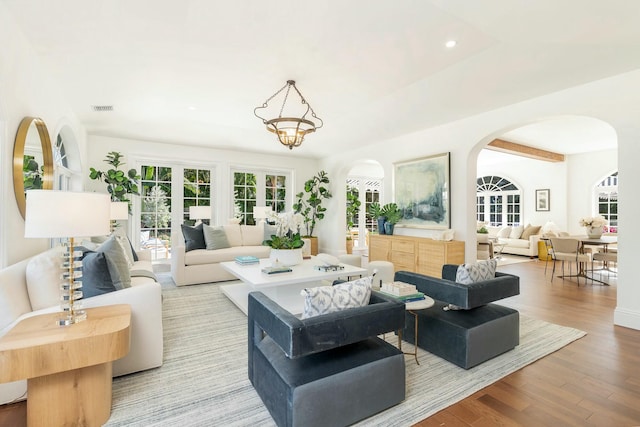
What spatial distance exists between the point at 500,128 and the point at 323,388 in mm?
4311

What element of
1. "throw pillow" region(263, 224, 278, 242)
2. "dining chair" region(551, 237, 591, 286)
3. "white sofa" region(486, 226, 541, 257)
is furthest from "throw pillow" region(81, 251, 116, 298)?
"white sofa" region(486, 226, 541, 257)

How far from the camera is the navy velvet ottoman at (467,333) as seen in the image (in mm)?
2359

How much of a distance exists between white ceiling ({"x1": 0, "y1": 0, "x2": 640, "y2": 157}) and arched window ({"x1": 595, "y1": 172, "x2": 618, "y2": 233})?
19.8 feet

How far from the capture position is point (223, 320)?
3438 millimetres

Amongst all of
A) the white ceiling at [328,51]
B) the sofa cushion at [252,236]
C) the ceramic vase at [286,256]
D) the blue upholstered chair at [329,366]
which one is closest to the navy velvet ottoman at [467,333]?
the blue upholstered chair at [329,366]

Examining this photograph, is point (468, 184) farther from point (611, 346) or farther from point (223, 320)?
point (223, 320)

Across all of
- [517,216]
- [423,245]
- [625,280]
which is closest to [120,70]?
[423,245]

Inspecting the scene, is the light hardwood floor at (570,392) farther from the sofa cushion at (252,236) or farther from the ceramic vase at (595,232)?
the sofa cushion at (252,236)

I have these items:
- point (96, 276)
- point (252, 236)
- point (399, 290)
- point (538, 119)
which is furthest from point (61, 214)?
point (538, 119)

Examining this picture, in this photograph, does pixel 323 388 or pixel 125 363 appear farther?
pixel 125 363

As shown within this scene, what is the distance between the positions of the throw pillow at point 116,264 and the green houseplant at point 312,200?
5.36 metres

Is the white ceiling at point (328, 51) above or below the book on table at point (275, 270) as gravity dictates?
above

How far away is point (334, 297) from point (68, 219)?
1608 mm

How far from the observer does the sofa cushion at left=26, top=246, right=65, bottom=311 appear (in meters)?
2.14
